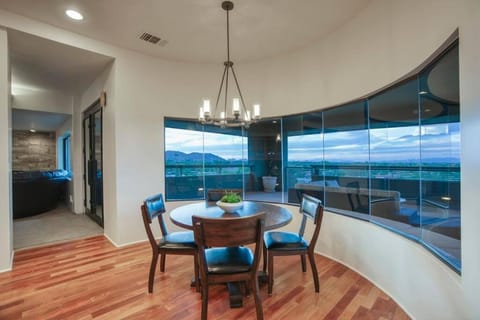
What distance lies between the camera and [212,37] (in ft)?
10.7

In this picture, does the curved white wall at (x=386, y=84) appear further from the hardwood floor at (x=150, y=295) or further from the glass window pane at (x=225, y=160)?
the glass window pane at (x=225, y=160)

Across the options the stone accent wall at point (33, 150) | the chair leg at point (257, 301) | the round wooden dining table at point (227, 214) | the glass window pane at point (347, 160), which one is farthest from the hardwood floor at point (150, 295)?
the stone accent wall at point (33, 150)

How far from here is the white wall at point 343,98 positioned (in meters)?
1.39

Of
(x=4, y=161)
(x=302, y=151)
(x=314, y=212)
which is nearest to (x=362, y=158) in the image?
(x=302, y=151)

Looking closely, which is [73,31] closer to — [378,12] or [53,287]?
[53,287]

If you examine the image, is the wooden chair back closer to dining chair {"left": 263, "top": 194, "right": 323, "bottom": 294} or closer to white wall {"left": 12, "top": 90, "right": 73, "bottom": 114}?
dining chair {"left": 263, "top": 194, "right": 323, "bottom": 294}

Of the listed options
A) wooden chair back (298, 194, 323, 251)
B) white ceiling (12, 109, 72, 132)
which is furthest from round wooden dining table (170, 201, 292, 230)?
white ceiling (12, 109, 72, 132)

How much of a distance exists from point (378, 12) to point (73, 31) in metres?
3.77

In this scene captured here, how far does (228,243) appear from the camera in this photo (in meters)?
1.74

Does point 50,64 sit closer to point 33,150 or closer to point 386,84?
point 386,84

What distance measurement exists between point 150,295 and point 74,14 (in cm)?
330

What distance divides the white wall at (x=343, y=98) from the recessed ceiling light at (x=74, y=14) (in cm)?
42

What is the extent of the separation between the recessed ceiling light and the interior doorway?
5.27ft

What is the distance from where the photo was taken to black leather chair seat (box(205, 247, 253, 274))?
6.05 ft
